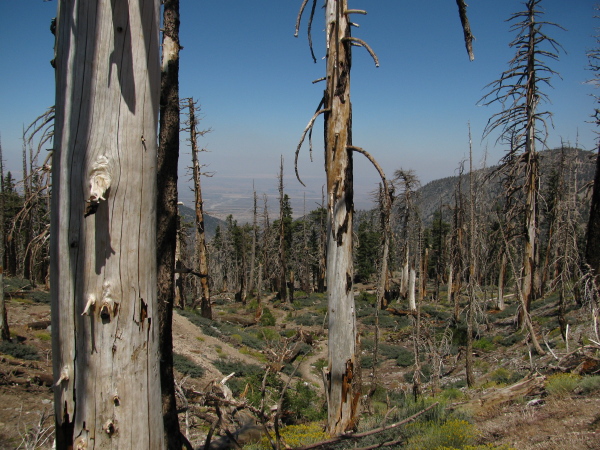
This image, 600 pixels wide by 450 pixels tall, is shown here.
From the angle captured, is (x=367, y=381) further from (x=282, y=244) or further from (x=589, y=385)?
(x=282, y=244)

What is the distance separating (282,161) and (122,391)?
2715 centimetres

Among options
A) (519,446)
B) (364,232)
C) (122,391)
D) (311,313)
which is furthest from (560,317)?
(364,232)

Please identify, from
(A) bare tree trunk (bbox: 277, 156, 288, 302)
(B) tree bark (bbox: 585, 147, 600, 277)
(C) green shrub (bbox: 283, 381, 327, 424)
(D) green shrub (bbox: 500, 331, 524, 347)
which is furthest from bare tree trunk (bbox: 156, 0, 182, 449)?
(A) bare tree trunk (bbox: 277, 156, 288, 302)

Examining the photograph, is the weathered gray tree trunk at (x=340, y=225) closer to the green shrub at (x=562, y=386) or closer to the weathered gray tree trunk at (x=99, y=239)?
the weathered gray tree trunk at (x=99, y=239)

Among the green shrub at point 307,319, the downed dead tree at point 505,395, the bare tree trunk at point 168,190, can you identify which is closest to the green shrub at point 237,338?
the green shrub at point 307,319

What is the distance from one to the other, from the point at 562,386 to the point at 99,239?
7056 mm

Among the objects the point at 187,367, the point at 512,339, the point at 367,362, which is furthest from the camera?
the point at 367,362

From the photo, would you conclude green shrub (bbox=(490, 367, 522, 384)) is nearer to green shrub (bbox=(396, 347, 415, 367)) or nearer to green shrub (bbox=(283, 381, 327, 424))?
green shrub (bbox=(396, 347, 415, 367))

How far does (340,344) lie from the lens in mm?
4195

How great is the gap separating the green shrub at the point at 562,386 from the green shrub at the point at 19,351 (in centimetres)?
1098

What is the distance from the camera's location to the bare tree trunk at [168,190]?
3.96 m

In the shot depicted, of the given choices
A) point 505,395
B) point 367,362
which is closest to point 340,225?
point 505,395

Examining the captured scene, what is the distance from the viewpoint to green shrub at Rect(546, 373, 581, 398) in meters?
5.88

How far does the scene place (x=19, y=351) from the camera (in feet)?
30.5
